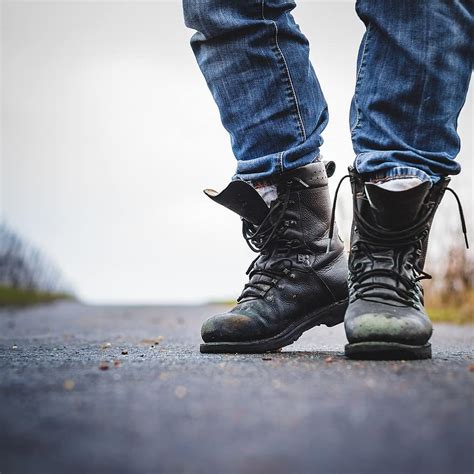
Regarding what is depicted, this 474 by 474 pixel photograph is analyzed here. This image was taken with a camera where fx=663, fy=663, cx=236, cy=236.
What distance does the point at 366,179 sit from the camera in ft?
6.10

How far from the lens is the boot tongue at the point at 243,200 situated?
1.99 meters

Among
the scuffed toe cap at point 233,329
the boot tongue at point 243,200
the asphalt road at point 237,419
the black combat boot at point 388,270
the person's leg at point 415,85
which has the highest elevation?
the person's leg at point 415,85

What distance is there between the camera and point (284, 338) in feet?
6.47

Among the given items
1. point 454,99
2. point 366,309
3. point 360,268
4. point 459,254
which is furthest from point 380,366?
point 459,254

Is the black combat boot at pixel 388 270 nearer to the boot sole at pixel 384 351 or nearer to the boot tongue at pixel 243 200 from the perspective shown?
the boot sole at pixel 384 351

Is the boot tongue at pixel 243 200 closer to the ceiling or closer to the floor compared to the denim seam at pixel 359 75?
closer to the floor

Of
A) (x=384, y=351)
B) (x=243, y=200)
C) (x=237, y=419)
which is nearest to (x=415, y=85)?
(x=243, y=200)

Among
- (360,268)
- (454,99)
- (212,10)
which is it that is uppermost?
(212,10)

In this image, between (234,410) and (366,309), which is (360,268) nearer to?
(366,309)

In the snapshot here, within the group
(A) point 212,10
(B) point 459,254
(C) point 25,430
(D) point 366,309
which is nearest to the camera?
(C) point 25,430

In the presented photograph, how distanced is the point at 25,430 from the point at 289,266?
3.95ft

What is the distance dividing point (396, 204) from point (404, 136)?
0.76 feet

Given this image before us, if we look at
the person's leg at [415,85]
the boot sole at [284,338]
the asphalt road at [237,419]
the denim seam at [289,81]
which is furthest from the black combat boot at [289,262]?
the asphalt road at [237,419]

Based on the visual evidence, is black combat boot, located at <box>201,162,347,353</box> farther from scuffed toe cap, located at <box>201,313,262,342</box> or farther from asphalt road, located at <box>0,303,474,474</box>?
asphalt road, located at <box>0,303,474,474</box>
